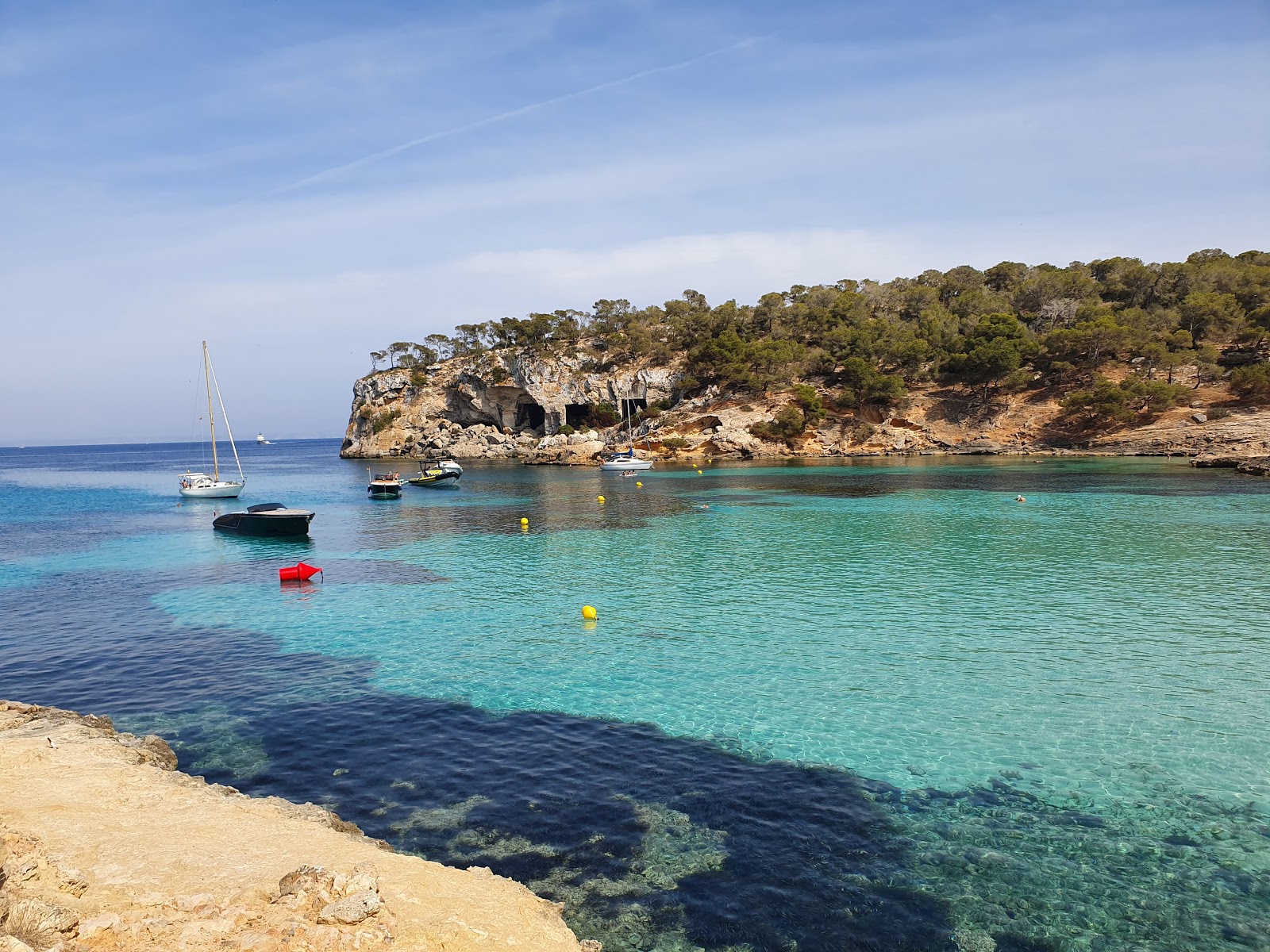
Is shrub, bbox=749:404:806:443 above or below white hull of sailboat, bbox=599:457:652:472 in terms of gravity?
above

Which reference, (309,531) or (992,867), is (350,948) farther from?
(309,531)

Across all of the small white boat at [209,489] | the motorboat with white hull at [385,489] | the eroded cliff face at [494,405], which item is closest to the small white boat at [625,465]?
the eroded cliff face at [494,405]

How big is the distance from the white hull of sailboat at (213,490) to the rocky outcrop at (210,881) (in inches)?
1777

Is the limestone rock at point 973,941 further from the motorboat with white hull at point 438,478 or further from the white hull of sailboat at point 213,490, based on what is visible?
the motorboat with white hull at point 438,478

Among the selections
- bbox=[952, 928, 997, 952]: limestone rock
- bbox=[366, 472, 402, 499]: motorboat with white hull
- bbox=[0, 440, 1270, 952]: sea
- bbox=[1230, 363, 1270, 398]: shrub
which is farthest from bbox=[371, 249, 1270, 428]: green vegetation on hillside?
bbox=[952, 928, 997, 952]: limestone rock

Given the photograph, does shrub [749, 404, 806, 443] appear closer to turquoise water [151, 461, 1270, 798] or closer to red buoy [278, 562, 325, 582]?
turquoise water [151, 461, 1270, 798]

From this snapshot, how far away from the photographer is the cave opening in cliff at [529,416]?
103 meters

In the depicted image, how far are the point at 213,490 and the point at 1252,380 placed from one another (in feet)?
262

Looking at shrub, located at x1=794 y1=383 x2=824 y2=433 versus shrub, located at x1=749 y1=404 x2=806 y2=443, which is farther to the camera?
shrub, located at x1=794 y1=383 x2=824 y2=433

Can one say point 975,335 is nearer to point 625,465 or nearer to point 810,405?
point 810,405

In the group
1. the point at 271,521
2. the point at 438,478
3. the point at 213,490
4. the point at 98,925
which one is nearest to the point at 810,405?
the point at 438,478

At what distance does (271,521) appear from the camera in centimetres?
3241

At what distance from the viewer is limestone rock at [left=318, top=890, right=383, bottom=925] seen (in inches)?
195

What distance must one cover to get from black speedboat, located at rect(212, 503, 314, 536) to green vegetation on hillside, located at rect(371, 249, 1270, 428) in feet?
174
